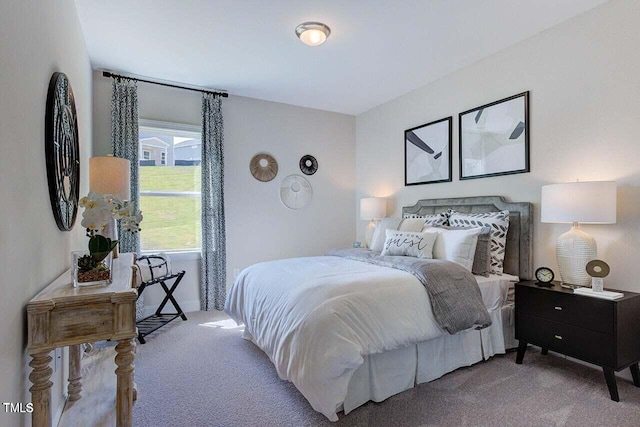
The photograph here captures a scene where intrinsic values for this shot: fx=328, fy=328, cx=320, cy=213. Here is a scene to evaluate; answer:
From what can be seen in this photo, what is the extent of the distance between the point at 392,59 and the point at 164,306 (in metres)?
3.69

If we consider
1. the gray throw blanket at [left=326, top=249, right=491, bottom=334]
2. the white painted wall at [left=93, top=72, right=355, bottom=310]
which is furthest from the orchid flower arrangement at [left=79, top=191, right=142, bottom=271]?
the white painted wall at [left=93, top=72, right=355, bottom=310]

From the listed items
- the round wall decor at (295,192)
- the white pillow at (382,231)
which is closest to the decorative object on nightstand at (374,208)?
the white pillow at (382,231)

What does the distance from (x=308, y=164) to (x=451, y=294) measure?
3041 millimetres

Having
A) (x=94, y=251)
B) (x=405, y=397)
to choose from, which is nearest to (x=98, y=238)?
(x=94, y=251)

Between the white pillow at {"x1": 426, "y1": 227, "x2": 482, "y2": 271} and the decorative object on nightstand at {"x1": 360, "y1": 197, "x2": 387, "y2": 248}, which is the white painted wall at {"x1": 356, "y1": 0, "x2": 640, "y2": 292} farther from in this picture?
the decorative object on nightstand at {"x1": 360, "y1": 197, "x2": 387, "y2": 248}

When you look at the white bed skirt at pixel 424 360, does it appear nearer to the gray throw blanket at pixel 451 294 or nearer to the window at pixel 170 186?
the gray throw blanket at pixel 451 294

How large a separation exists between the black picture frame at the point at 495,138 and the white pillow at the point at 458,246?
28.8 inches

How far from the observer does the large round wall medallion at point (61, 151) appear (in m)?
1.63

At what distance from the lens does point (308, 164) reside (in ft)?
15.9

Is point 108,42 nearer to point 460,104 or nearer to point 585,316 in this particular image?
point 460,104

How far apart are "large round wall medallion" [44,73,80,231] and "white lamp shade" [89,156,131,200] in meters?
0.17

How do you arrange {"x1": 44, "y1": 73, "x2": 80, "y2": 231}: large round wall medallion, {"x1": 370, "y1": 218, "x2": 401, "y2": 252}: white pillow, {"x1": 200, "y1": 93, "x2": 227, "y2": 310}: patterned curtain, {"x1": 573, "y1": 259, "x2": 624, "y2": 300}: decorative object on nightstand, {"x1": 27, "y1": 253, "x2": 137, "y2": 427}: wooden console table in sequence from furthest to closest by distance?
1. {"x1": 200, "y1": 93, "x2": 227, "y2": 310}: patterned curtain
2. {"x1": 370, "y1": 218, "x2": 401, "y2": 252}: white pillow
3. {"x1": 573, "y1": 259, "x2": 624, "y2": 300}: decorative object on nightstand
4. {"x1": 44, "y1": 73, "x2": 80, "y2": 231}: large round wall medallion
5. {"x1": 27, "y1": 253, "x2": 137, "y2": 427}: wooden console table

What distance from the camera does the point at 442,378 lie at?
2.33 meters

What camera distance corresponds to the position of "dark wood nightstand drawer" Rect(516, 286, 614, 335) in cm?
207
